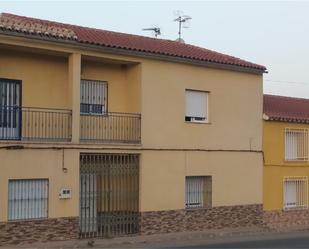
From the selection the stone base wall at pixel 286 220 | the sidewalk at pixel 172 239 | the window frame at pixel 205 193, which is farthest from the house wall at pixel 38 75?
the stone base wall at pixel 286 220

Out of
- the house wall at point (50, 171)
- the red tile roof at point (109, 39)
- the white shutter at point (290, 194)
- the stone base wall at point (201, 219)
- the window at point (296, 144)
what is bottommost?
the stone base wall at point (201, 219)

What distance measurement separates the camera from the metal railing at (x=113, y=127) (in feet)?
65.8

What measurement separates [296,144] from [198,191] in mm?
5702

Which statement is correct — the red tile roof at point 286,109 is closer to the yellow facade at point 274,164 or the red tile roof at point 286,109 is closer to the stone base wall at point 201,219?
the yellow facade at point 274,164

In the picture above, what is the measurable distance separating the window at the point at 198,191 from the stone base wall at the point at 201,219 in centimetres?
36

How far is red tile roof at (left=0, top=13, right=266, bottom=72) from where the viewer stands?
17.7 meters

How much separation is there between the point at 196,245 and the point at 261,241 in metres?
2.51

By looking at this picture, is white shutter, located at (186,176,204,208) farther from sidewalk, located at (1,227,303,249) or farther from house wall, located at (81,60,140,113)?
house wall, located at (81,60,140,113)

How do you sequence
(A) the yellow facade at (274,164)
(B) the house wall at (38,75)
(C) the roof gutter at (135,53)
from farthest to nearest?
(A) the yellow facade at (274,164) < (B) the house wall at (38,75) < (C) the roof gutter at (135,53)

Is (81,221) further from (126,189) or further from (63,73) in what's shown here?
(63,73)

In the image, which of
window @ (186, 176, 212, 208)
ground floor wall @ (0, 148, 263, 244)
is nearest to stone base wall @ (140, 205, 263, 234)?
ground floor wall @ (0, 148, 263, 244)

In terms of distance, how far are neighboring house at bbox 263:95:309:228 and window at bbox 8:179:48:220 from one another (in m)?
9.97

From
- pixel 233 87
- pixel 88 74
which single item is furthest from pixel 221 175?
pixel 88 74

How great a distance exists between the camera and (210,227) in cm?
2214
